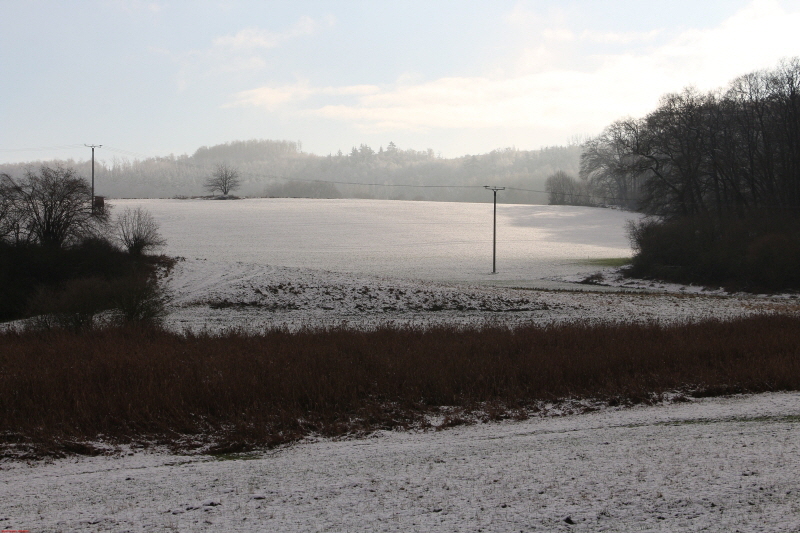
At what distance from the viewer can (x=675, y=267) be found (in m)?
46.3

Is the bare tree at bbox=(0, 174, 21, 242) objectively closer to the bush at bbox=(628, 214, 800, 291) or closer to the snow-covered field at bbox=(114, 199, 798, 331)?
the snow-covered field at bbox=(114, 199, 798, 331)

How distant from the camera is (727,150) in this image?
52156 millimetres

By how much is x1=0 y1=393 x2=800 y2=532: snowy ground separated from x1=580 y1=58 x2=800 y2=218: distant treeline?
45.1 metres

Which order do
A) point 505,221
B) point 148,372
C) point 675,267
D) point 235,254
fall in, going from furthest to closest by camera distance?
point 505,221, point 235,254, point 675,267, point 148,372

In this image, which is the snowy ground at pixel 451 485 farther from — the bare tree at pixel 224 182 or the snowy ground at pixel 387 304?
the bare tree at pixel 224 182

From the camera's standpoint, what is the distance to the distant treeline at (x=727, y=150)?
49406mm

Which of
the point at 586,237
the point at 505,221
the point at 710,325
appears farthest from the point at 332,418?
the point at 505,221

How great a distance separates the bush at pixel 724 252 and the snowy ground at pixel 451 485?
1404 inches

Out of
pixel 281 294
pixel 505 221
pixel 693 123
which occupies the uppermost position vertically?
pixel 693 123

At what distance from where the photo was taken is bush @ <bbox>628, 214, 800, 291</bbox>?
39.8 metres

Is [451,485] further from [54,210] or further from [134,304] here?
[54,210]

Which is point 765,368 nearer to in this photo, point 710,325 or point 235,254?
point 710,325

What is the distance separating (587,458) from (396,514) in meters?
2.73

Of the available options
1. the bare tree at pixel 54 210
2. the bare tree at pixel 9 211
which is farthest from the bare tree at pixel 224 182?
the bare tree at pixel 9 211
